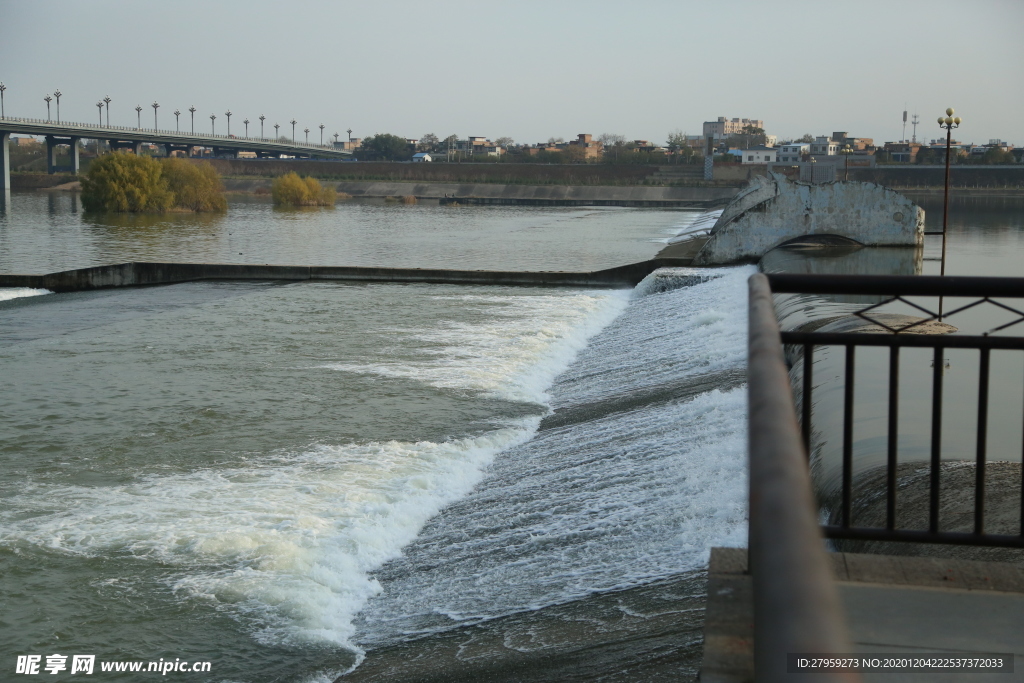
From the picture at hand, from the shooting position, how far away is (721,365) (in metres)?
9.80

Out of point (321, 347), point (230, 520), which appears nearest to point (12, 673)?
point (230, 520)

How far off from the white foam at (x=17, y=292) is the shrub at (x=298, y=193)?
38249 mm

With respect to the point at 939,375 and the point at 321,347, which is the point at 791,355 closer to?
the point at 939,375

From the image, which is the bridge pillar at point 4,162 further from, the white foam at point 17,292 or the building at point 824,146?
the building at point 824,146

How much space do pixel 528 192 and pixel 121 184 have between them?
134 feet

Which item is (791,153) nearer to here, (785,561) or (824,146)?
(824,146)

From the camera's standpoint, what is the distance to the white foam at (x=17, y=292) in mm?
19453

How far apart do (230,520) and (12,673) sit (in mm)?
1909

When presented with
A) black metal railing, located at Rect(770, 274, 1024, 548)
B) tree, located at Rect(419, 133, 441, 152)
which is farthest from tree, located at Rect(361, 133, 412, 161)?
black metal railing, located at Rect(770, 274, 1024, 548)

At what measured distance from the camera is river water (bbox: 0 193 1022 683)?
5180 mm

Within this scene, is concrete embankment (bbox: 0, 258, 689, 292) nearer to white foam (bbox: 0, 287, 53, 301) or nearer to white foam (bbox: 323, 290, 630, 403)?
white foam (bbox: 0, 287, 53, 301)

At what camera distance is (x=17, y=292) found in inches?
781

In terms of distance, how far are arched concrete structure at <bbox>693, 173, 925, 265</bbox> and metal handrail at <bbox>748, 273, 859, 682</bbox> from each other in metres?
19.6

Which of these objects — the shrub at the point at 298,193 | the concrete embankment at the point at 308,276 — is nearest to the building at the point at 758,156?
the shrub at the point at 298,193
